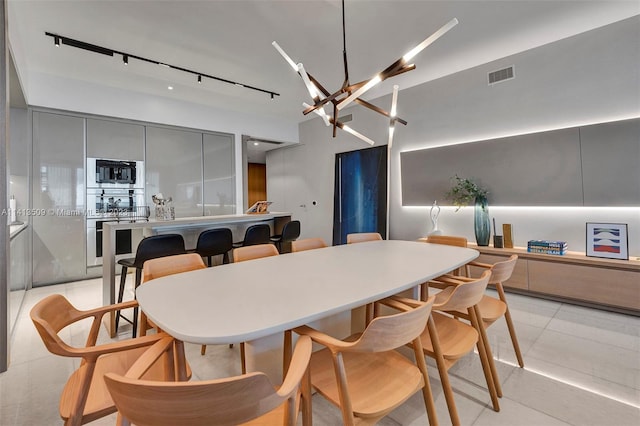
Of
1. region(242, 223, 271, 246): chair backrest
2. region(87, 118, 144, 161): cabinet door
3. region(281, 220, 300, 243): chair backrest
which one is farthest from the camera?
region(87, 118, 144, 161): cabinet door

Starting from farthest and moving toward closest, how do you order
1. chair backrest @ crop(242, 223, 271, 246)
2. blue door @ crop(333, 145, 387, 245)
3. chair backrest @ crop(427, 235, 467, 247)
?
blue door @ crop(333, 145, 387, 245)
chair backrest @ crop(242, 223, 271, 246)
chair backrest @ crop(427, 235, 467, 247)

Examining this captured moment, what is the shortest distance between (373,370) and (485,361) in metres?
0.82

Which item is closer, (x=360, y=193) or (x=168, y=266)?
(x=168, y=266)

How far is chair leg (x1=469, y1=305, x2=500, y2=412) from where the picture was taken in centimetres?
163

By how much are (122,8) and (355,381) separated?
3.75 metres

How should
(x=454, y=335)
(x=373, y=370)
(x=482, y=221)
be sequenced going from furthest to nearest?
(x=482, y=221) → (x=454, y=335) → (x=373, y=370)

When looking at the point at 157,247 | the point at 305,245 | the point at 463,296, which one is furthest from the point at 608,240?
the point at 157,247

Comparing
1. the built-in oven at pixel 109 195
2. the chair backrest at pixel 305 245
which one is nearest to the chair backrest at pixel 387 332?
the chair backrest at pixel 305 245

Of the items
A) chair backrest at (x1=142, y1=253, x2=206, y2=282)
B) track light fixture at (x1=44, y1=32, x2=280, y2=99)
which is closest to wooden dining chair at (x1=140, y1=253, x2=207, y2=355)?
chair backrest at (x1=142, y1=253, x2=206, y2=282)

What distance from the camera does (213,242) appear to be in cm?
312

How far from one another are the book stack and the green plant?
82 cm

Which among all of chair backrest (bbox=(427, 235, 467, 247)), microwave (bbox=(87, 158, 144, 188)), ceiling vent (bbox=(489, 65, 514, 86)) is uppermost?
ceiling vent (bbox=(489, 65, 514, 86))

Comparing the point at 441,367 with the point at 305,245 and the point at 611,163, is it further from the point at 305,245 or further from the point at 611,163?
the point at 611,163

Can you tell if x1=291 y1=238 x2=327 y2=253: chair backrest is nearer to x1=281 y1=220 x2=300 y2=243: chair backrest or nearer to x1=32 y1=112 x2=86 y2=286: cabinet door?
x1=281 y1=220 x2=300 y2=243: chair backrest
